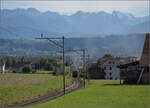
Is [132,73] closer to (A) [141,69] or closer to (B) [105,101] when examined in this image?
(A) [141,69]

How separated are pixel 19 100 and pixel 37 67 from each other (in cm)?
11530

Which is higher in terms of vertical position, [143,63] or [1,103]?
[143,63]

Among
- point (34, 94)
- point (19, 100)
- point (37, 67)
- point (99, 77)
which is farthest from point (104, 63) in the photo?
point (19, 100)

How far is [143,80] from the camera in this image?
55.2m

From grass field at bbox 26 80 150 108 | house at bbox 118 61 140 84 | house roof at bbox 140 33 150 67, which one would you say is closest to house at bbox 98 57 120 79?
house at bbox 118 61 140 84

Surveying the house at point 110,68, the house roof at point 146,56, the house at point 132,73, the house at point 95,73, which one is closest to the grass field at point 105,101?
the house roof at point 146,56

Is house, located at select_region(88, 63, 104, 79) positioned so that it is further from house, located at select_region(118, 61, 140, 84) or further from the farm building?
house, located at select_region(118, 61, 140, 84)

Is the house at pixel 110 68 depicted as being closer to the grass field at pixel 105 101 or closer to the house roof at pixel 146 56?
the house roof at pixel 146 56

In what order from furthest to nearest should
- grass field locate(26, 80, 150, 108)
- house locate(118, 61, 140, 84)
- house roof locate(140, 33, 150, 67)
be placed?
house locate(118, 61, 140, 84) < house roof locate(140, 33, 150, 67) < grass field locate(26, 80, 150, 108)

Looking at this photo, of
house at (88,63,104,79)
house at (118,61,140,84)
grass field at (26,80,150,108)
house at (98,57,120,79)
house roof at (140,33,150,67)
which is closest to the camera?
grass field at (26,80,150,108)

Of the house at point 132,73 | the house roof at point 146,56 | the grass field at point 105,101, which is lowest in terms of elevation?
the grass field at point 105,101

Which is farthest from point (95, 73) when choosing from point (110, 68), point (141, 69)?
point (141, 69)

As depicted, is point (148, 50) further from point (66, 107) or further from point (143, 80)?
point (66, 107)

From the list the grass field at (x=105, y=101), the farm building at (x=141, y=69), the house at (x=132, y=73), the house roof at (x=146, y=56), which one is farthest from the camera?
the house at (x=132, y=73)
